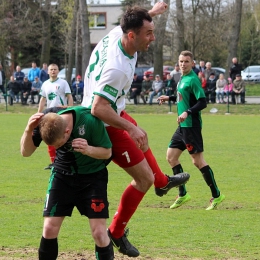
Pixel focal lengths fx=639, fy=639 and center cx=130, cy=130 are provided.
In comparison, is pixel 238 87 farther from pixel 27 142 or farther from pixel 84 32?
pixel 27 142

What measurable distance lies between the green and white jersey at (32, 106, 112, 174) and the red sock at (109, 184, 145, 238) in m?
0.96

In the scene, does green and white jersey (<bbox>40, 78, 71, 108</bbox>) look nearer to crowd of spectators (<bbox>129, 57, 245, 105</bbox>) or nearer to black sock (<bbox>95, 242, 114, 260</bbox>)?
black sock (<bbox>95, 242, 114, 260</bbox>)

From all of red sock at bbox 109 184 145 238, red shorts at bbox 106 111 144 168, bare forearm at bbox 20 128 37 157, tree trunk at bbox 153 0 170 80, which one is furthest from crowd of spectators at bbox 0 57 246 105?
bare forearm at bbox 20 128 37 157

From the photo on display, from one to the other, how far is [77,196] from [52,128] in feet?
2.48

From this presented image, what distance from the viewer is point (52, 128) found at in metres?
4.83

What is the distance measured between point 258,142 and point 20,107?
13.9 meters

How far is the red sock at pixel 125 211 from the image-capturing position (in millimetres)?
6195

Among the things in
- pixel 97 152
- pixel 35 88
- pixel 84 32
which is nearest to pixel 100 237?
pixel 97 152

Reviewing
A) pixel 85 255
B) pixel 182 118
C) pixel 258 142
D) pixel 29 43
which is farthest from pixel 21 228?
pixel 29 43

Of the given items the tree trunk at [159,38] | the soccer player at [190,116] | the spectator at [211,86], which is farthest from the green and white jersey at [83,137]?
the tree trunk at [159,38]

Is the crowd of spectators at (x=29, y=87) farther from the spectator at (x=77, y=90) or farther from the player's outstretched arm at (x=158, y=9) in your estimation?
the player's outstretched arm at (x=158, y=9)

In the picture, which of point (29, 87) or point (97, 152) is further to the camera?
point (29, 87)

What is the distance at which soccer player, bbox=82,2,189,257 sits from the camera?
5508 millimetres

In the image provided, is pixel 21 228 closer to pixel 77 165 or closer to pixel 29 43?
pixel 77 165
